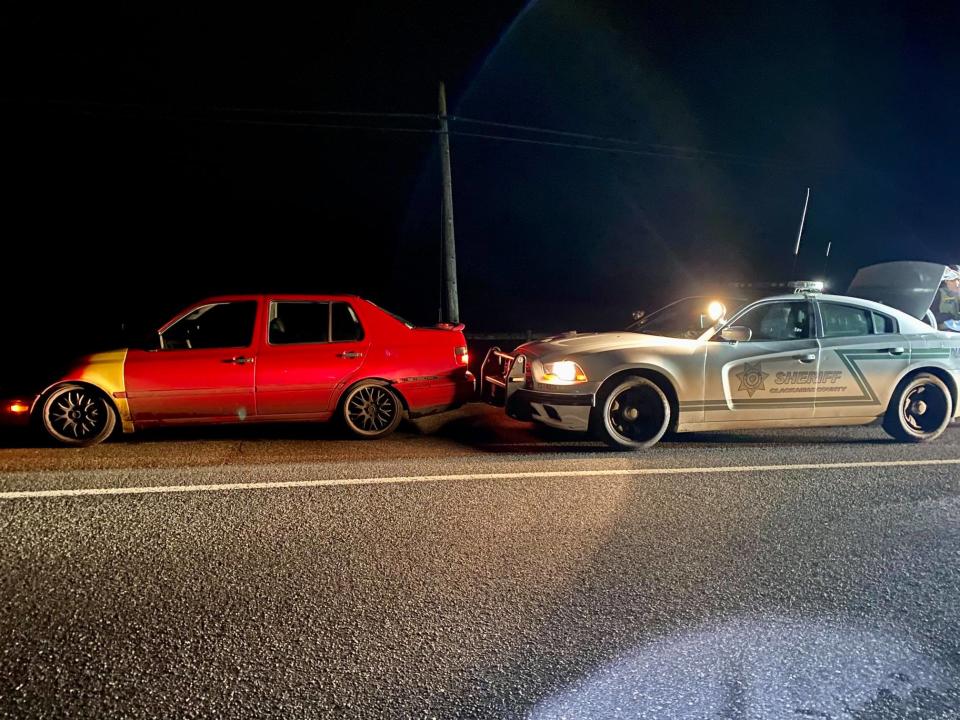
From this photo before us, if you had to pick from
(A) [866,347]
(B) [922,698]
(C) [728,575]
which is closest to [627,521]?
(C) [728,575]

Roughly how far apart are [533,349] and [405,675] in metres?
4.82

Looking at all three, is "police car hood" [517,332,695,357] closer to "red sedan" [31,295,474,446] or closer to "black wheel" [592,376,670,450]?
"black wheel" [592,376,670,450]

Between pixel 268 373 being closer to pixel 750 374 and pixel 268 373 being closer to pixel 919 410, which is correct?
pixel 750 374

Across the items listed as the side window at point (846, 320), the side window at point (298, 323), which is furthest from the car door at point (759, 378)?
the side window at point (298, 323)

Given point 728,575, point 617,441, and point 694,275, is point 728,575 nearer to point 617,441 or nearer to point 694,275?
point 617,441

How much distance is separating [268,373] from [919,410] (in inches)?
260

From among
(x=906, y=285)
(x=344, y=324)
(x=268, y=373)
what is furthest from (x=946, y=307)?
(x=268, y=373)

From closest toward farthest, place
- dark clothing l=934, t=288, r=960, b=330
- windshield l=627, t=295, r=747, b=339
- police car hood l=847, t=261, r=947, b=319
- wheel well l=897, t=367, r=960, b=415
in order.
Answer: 1. wheel well l=897, t=367, r=960, b=415
2. windshield l=627, t=295, r=747, b=339
3. police car hood l=847, t=261, r=947, b=319
4. dark clothing l=934, t=288, r=960, b=330

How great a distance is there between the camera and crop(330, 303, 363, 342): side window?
7.59 metres

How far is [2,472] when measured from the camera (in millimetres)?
5742

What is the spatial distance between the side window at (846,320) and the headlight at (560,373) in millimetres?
2623

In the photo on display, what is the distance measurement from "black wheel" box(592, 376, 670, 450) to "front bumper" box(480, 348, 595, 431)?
6.0 inches

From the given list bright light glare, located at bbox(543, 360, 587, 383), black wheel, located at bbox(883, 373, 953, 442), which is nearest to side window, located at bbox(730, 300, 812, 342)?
black wheel, located at bbox(883, 373, 953, 442)

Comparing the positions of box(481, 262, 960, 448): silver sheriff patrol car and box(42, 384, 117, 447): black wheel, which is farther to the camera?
box(481, 262, 960, 448): silver sheriff patrol car
